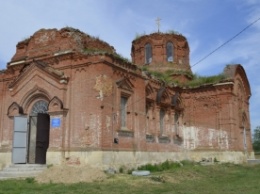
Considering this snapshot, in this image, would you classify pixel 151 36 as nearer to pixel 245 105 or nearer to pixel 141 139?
pixel 245 105

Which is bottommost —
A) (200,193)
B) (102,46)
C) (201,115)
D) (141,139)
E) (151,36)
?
(200,193)

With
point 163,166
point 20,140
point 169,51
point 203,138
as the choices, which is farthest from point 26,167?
point 169,51

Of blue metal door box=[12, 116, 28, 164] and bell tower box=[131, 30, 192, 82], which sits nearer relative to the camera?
blue metal door box=[12, 116, 28, 164]

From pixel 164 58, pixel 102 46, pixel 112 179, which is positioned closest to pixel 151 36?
pixel 164 58

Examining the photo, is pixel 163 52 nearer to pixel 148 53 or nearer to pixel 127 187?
pixel 148 53

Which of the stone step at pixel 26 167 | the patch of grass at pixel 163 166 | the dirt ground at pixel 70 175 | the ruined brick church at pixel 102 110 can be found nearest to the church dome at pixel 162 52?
the ruined brick church at pixel 102 110

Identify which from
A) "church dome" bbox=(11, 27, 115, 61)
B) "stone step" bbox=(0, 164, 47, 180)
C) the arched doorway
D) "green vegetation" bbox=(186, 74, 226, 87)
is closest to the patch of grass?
"stone step" bbox=(0, 164, 47, 180)

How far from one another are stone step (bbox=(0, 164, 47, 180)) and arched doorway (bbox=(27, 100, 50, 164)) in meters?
1.60

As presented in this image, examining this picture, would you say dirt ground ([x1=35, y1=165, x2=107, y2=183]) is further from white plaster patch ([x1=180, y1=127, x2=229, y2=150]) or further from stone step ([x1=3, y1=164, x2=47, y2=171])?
white plaster patch ([x1=180, y1=127, x2=229, y2=150])

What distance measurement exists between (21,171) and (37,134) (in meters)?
2.94

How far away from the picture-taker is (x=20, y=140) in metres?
15.4

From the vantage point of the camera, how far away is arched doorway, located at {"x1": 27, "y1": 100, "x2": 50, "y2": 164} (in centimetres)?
1568

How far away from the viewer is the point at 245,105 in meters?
23.8

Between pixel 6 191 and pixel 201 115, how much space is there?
1449 cm
